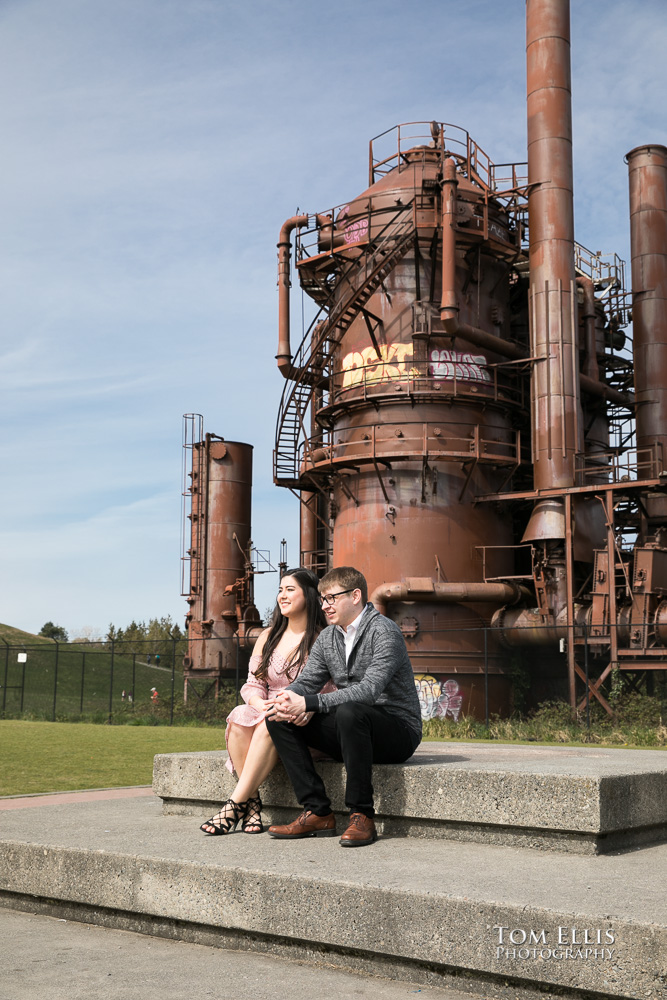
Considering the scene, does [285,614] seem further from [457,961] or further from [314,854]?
[457,961]

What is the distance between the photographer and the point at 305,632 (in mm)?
6430

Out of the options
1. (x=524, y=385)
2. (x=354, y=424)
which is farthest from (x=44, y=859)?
(x=524, y=385)

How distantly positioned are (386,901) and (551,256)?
27.1 meters

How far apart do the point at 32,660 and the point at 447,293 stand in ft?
135

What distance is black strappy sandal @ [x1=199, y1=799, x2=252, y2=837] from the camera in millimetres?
5750

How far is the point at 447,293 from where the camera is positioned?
28.3 metres

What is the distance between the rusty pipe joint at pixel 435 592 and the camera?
27.8 m

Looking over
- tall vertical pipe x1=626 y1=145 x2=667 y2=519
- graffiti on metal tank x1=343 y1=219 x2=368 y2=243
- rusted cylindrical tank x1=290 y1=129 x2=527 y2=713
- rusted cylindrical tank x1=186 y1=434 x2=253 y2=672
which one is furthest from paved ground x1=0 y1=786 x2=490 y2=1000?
rusted cylindrical tank x1=186 y1=434 x2=253 y2=672

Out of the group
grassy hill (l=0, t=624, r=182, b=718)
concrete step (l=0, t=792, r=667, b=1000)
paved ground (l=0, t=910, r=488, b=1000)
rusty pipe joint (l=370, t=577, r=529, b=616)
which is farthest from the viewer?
grassy hill (l=0, t=624, r=182, b=718)

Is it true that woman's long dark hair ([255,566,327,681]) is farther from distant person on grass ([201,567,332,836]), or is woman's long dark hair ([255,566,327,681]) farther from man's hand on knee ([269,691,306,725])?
man's hand on knee ([269,691,306,725])

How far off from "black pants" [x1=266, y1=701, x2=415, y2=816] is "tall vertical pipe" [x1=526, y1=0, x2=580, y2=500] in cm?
2303

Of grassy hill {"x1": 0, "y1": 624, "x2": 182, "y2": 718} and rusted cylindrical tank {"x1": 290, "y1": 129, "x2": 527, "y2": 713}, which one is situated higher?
rusted cylindrical tank {"x1": 290, "y1": 129, "x2": 527, "y2": 713}

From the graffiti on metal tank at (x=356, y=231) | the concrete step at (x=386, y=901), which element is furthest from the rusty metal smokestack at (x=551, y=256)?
the concrete step at (x=386, y=901)

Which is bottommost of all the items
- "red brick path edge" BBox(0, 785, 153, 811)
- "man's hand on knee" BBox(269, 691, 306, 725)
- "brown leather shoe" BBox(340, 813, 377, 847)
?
"red brick path edge" BBox(0, 785, 153, 811)
